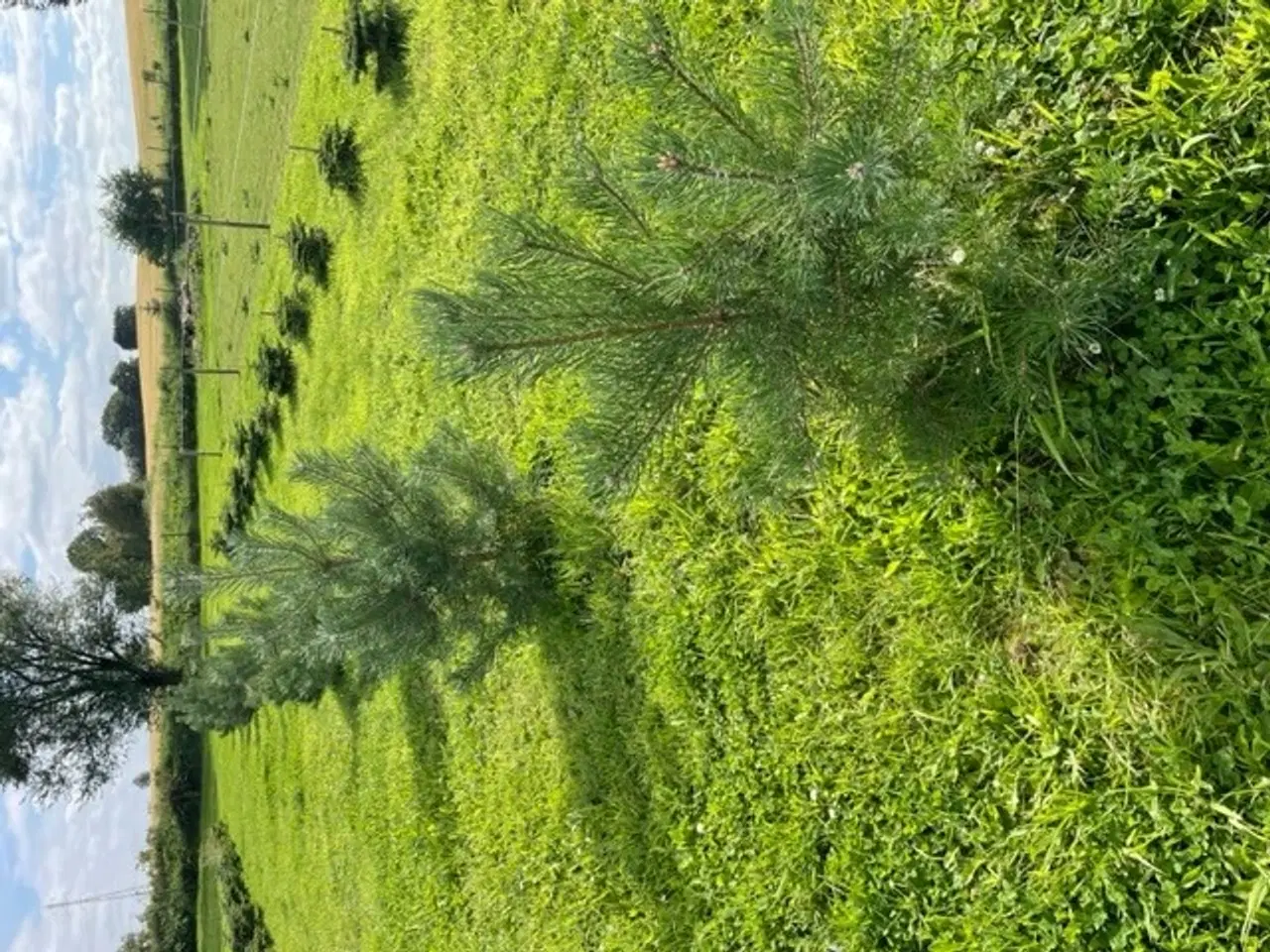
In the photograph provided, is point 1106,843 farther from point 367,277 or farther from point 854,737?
point 367,277

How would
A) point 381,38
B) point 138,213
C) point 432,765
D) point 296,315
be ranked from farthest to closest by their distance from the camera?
1. point 138,213
2. point 296,315
3. point 381,38
4. point 432,765

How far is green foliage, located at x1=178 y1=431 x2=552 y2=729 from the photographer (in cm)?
520

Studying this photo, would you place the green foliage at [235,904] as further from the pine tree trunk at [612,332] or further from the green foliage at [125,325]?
the green foliage at [125,325]

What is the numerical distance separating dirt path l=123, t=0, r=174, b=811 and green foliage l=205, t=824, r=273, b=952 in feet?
24.8

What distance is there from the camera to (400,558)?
5.13m

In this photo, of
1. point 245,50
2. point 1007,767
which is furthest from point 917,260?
point 245,50

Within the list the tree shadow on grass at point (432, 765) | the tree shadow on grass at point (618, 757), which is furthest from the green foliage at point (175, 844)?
the tree shadow on grass at point (618, 757)

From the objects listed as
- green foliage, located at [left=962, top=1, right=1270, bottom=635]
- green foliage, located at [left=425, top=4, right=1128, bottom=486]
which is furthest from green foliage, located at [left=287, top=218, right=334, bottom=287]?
green foliage, located at [left=962, top=1, right=1270, bottom=635]

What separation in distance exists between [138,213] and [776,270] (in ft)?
87.5

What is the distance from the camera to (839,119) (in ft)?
8.12

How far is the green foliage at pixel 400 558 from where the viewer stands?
205 inches

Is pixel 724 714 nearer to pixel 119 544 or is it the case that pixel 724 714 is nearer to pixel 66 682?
pixel 66 682

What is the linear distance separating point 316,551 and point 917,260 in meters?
3.68

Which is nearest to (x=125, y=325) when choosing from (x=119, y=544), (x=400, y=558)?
(x=119, y=544)
